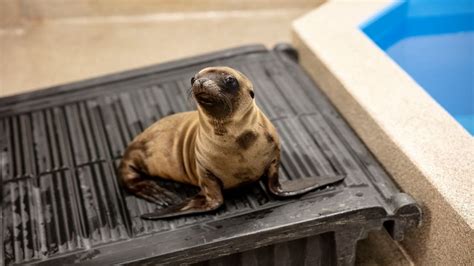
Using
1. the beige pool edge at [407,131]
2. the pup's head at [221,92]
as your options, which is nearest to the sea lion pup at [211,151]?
the pup's head at [221,92]

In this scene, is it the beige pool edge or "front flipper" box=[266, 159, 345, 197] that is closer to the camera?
the beige pool edge

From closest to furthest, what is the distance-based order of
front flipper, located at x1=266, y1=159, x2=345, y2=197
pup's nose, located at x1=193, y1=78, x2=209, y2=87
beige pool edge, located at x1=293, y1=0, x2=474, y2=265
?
pup's nose, located at x1=193, y1=78, x2=209, y2=87 → beige pool edge, located at x1=293, y1=0, x2=474, y2=265 → front flipper, located at x1=266, y1=159, x2=345, y2=197

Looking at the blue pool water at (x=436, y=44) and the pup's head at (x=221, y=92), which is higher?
the blue pool water at (x=436, y=44)

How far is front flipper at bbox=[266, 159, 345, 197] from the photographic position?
221cm

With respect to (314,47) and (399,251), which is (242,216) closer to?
(399,251)

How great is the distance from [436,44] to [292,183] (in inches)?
61.8

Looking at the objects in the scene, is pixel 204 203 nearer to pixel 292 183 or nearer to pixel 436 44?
pixel 292 183

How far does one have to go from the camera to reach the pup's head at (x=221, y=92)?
1914 millimetres

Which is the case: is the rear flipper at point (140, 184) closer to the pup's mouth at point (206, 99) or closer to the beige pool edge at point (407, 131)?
the pup's mouth at point (206, 99)

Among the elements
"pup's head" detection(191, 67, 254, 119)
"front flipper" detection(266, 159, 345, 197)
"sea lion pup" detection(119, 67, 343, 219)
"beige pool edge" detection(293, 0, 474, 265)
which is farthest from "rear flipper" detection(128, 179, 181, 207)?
"beige pool edge" detection(293, 0, 474, 265)

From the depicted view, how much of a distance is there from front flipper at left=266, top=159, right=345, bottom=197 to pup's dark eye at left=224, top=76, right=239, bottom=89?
13.6 inches

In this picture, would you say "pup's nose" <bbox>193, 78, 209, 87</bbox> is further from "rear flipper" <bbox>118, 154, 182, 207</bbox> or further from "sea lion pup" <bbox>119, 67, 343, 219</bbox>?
"rear flipper" <bbox>118, 154, 182, 207</bbox>

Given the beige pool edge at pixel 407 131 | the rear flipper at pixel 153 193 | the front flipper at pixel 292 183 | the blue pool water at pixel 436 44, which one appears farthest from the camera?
the blue pool water at pixel 436 44

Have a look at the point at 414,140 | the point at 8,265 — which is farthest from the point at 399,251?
the point at 8,265
